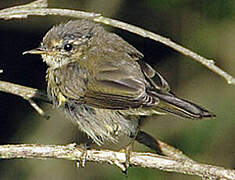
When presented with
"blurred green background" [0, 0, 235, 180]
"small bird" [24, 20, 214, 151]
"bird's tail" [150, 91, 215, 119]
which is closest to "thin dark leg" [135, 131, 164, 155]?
"small bird" [24, 20, 214, 151]

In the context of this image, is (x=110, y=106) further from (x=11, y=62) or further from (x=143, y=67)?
(x=11, y=62)

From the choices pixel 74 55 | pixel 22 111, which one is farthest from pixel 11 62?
pixel 74 55

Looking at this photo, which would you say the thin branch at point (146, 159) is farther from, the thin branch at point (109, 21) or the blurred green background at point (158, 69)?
the blurred green background at point (158, 69)

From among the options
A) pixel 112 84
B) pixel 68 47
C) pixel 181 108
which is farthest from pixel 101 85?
pixel 181 108

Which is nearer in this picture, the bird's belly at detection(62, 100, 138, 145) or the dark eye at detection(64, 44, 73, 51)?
the bird's belly at detection(62, 100, 138, 145)

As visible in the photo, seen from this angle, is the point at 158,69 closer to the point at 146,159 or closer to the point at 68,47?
the point at 68,47

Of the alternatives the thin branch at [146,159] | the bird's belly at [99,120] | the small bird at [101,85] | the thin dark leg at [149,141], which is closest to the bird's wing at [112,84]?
the small bird at [101,85]

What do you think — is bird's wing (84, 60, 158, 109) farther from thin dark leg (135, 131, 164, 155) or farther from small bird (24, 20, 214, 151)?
thin dark leg (135, 131, 164, 155)
